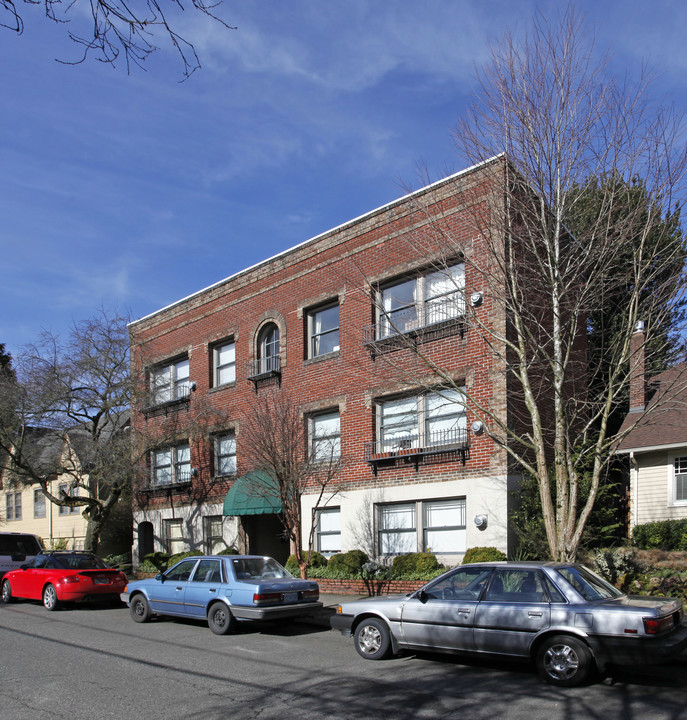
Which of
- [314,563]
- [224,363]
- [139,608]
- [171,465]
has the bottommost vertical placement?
[139,608]

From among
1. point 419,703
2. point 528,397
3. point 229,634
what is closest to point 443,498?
point 528,397

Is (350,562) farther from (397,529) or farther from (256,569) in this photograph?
(256,569)

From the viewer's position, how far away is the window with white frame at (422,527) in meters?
16.6

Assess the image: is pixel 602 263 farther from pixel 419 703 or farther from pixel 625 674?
pixel 419 703

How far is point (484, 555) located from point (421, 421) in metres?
3.73

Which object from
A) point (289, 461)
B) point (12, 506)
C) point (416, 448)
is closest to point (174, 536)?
point (289, 461)

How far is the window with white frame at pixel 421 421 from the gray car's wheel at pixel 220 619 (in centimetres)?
623

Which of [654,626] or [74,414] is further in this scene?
[74,414]

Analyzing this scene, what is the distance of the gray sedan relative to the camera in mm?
8094

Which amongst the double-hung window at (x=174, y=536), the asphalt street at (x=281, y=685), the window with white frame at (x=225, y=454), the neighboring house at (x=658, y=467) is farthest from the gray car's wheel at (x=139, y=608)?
the neighboring house at (x=658, y=467)

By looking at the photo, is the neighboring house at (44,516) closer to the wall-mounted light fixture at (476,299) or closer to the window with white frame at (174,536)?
the window with white frame at (174,536)

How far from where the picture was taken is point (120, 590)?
57.4 ft

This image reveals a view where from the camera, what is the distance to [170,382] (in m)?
25.6

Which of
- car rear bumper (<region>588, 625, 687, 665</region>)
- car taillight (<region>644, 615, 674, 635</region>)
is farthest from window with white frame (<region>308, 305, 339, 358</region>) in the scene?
car taillight (<region>644, 615, 674, 635</region>)
